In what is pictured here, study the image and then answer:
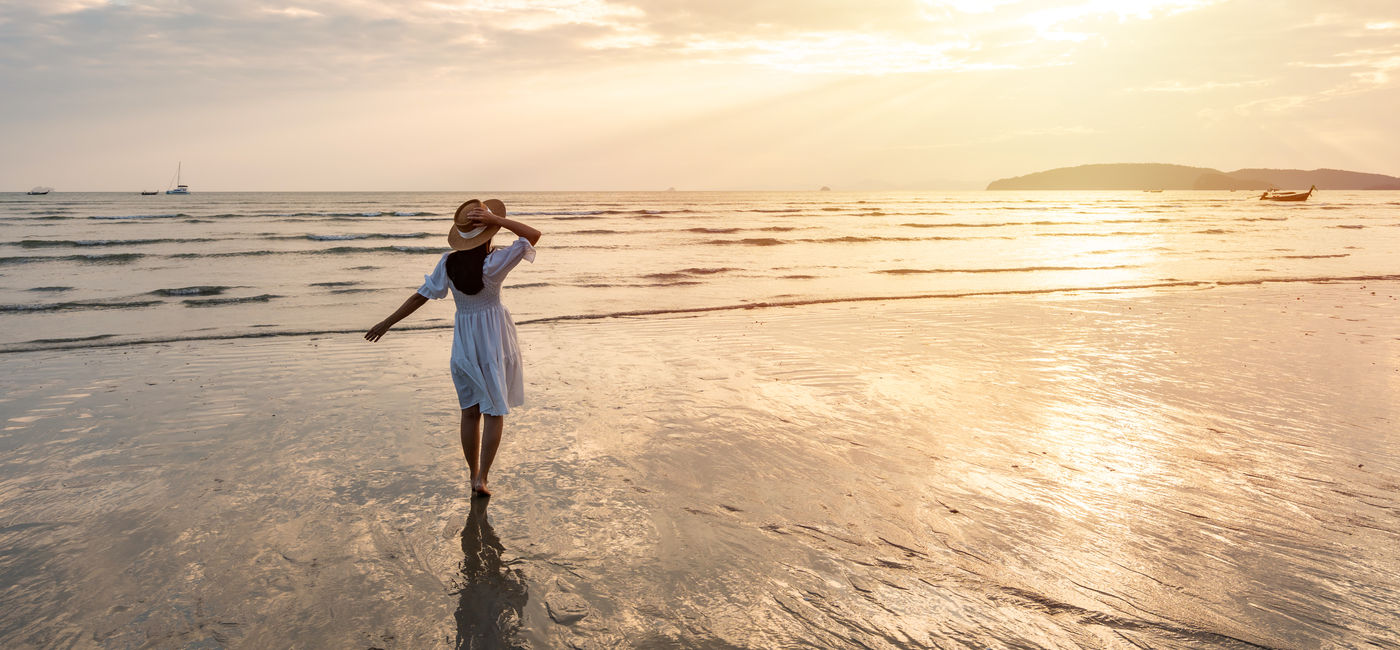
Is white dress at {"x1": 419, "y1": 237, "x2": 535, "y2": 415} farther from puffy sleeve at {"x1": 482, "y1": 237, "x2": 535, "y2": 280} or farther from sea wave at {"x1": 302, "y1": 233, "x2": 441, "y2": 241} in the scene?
sea wave at {"x1": 302, "y1": 233, "x2": 441, "y2": 241}

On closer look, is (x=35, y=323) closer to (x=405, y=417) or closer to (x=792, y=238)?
(x=405, y=417)

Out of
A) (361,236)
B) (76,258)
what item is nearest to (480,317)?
(76,258)

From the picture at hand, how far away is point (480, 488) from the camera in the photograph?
4.91m

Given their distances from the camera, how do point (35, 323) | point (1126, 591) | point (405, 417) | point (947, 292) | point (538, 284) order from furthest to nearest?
1. point (538, 284)
2. point (947, 292)
3. point (35, 323)
4. point (405, 417)
5. point (1126, 591)

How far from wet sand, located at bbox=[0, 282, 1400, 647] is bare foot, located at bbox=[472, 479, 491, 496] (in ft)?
0.33

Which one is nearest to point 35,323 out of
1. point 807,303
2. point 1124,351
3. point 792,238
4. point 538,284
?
point 538,284

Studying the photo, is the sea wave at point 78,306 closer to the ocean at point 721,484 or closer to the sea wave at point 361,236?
the ocean at point 721,484

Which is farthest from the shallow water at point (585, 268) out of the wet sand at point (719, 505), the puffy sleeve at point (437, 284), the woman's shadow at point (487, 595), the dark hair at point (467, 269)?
the woman's shadow at point (487, 595)

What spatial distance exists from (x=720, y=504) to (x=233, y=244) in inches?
1149

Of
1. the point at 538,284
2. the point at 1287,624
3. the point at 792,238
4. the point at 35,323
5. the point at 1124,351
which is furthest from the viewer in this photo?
the point at 792,238

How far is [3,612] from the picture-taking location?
11.6 feet

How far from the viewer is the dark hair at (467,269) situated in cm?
487

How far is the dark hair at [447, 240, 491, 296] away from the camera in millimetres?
4871

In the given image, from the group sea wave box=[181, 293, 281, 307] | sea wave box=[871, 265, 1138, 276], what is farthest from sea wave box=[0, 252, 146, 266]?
sea wave box=[871, 265, 1138, 276]
